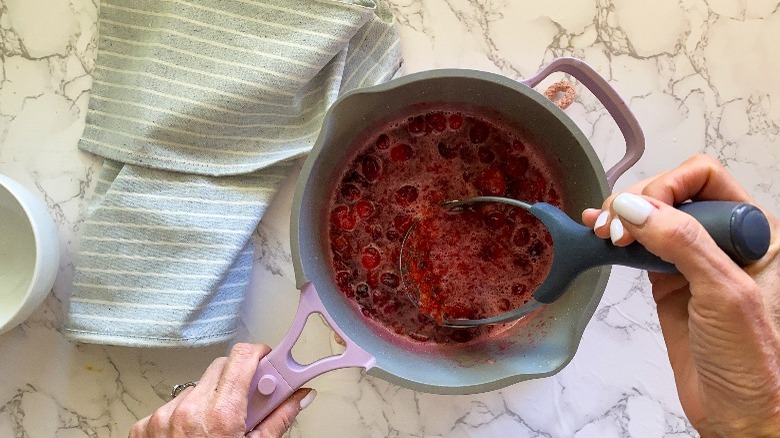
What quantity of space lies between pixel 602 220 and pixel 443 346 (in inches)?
12.2

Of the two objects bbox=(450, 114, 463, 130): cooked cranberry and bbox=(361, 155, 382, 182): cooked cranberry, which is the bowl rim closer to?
bbox=(361, 155, 382, 182): cooked cranberry

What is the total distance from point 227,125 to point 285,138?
7 cm

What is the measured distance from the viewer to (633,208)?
513 mm

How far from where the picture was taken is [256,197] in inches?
30.9

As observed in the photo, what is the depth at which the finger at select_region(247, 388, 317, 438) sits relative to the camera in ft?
2.12

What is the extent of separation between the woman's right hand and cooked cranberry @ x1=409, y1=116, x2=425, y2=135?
0.27 m

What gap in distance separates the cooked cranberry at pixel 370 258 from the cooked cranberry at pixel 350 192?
0.20ft

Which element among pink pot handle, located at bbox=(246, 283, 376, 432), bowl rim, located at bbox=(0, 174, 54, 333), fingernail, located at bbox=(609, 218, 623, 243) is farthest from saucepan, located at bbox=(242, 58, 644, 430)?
bowl rim, located at bbox=(0, 174, 54, 333)

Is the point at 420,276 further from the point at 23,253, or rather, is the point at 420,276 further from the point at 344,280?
the point at 23,253

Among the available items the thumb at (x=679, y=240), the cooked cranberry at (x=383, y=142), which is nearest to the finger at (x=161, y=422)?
the cooked cranberry at (x=383, y=142)

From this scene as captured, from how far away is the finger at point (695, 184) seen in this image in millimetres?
573

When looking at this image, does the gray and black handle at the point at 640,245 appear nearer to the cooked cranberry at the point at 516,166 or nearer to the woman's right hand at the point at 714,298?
the woman's right hand at the point at 714,298

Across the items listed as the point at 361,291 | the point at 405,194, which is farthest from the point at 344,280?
Result: the point at 405,194

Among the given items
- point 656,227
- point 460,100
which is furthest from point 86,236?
point 656,227
